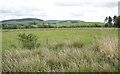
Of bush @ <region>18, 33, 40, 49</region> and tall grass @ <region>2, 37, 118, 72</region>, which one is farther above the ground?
bush @ <region>18, 33, 40, 49</region>

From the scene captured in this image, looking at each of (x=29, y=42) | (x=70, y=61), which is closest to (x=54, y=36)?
(x=29, y=42)

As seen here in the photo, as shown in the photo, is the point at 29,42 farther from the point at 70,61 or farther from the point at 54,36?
the point at 54,36

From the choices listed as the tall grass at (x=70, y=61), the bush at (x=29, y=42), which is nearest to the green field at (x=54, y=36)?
the bush at (x=29, y=42)

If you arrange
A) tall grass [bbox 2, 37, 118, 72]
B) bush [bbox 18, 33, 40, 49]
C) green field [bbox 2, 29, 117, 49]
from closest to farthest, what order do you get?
tall grass [bbox 2, 37, 118, 72] < bush [bbox 18, 33, 40, 49] < green field [bbox 2, 29, 117, 49]

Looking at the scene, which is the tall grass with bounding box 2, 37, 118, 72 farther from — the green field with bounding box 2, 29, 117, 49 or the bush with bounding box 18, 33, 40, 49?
the green field with bounding box 2, 29, 117, 49

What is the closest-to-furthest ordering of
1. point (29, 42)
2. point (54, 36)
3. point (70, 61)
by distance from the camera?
1. point (70, 61)
2. point (29, 42)
3. point (54, 36)

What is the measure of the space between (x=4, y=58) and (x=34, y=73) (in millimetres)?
1815

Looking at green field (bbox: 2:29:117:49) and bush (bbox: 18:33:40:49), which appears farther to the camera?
green field (bbox: 2:29:117:49)

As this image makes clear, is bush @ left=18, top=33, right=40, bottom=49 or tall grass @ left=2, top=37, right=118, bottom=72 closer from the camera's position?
tall grass @ left=2, top=37, right=118, bottom=72

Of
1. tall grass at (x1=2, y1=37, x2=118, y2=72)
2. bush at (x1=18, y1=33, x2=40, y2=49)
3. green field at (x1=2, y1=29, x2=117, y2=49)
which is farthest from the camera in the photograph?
green field at (x1=2, y1=29, x2=117, y2=49)

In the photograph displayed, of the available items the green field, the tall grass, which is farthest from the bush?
the tall grass

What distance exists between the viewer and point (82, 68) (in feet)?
20.0

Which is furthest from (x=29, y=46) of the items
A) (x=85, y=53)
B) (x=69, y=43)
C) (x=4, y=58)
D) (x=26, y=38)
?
(x=85, y=53)

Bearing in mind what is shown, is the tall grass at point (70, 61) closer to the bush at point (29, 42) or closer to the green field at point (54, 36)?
the bush at point (29, 42)
